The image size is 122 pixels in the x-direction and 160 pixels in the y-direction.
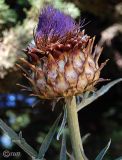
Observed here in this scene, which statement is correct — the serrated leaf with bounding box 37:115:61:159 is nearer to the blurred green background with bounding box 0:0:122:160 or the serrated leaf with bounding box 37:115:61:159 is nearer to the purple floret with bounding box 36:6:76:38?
the purple floret with bounding box 36:6:76:38

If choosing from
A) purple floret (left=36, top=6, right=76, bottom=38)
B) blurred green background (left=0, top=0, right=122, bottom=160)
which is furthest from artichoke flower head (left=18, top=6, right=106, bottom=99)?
blurred green background (left=0, top=0, right=122, bottom=160)

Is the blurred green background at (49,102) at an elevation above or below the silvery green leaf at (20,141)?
above

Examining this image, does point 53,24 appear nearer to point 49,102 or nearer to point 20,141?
point 20,141

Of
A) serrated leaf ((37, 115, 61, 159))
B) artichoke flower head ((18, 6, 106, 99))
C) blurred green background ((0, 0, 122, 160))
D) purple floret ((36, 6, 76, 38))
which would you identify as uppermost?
blurred green background ((0, 0, 122, 160))

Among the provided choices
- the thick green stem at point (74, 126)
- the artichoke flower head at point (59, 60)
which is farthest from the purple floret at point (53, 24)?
the thick green stem at point (74, 126)

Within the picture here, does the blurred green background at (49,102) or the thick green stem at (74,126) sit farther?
the blurred green background at (49,102)

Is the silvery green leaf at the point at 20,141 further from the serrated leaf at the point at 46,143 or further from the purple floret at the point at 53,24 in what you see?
the purple floret at the point at 53,24

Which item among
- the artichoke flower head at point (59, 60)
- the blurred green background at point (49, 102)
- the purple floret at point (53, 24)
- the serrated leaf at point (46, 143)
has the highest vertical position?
the blurred green background at point (49, 102)

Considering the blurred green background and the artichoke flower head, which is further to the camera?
the blurred green background
